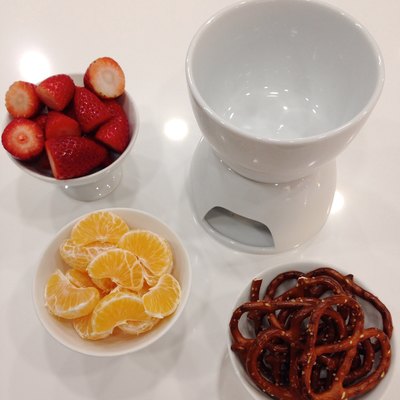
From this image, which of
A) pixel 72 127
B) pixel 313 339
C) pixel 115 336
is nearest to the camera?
pixel 313 339

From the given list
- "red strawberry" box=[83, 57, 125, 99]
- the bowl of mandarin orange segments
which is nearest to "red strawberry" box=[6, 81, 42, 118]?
the bowl of mandarin orange segments

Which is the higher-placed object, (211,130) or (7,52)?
(211,130)

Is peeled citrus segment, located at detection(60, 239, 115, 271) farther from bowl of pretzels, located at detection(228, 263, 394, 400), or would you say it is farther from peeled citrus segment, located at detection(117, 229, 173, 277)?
bowl of pretzels, located at detection(228, 263, 394, 400)

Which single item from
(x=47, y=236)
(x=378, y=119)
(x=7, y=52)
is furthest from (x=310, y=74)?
(x=7, y=52)

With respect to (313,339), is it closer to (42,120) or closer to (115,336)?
(115,336)

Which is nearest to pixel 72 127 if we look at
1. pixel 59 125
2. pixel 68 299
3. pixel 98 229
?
pixel 59 125

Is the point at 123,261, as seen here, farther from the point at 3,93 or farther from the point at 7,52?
the point at 7,52
